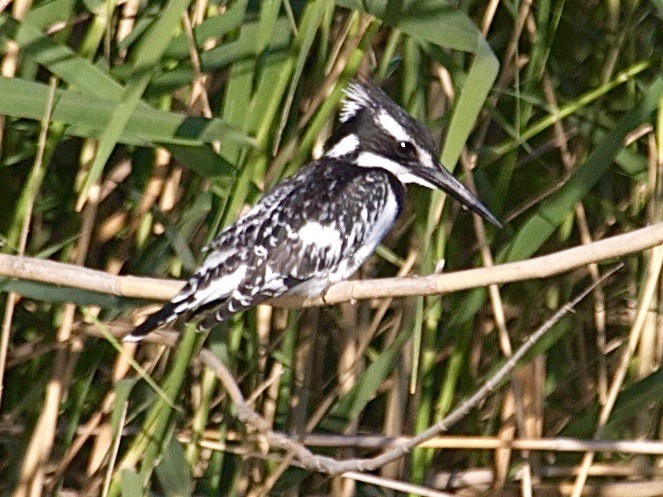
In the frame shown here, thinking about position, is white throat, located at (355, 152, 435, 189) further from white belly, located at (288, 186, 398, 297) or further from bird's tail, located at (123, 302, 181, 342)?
bird's tail, located at (123, 302, 181, 342)

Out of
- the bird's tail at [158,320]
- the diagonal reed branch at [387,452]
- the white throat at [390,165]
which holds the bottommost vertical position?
the diagonal reed branch at [387,452]

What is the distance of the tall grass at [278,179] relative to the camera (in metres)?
2.13

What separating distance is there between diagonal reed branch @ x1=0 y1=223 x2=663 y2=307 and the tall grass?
13cm

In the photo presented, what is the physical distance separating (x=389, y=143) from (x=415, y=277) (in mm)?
867

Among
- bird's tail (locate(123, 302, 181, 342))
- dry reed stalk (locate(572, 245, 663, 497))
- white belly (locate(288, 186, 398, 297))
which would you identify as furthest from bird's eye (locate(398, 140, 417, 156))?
bird's tail (locate(123, 302, 181, 342))

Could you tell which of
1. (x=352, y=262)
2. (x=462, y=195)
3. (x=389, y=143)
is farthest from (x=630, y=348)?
(x=389, y=143)

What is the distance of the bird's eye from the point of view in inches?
104

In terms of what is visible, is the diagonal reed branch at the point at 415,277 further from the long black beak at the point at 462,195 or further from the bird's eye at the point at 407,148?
the bird's eye at the point at 407,148

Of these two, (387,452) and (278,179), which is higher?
(278,179)

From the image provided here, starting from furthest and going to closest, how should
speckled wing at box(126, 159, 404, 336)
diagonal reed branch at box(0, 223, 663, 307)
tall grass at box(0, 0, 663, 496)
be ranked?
speckled wing at box(126, 159, 404, 336), tall grass at box(0, 0, 663, 496), diagonal reed branch at box(0, 223, 663, 307)

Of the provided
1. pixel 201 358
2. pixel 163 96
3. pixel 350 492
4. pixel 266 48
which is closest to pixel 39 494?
pixel 201 358

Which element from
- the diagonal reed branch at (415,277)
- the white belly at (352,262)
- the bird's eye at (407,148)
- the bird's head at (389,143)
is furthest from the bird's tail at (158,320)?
the bird's eye at (407,148)

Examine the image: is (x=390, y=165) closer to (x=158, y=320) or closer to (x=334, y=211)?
(x=334, y=211)

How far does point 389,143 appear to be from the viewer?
2.74 m
